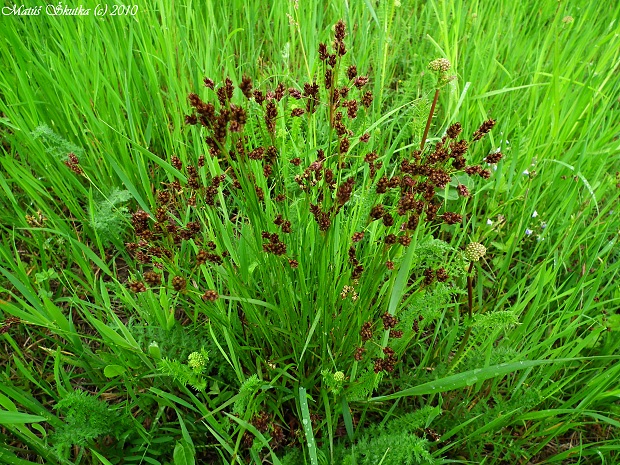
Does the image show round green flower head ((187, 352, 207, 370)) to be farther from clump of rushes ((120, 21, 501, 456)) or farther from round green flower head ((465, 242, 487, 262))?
round green flower head ((465, 242, 487, 262))

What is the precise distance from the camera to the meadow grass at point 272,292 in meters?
1.48

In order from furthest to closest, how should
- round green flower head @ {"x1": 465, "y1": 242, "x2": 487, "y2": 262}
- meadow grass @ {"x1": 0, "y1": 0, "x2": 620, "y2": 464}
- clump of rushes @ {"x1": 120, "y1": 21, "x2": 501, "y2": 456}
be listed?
meadow grass @ {"x1": 0, "y1": 0, "x2": 620, "y2": 464} < round green flower head @ {"x1": 465, "y1": 242, "x2": 487, "y2": 262} < clump of rushes @ {"x1": 120, "y1": 21, "x2": 501, "y2": 456}

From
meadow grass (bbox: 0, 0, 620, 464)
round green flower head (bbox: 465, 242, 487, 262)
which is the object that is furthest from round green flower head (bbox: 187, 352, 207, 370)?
round green flower head (bbox: 465, 242, 487, 262)

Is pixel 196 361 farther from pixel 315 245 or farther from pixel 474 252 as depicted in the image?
pixel 474 252

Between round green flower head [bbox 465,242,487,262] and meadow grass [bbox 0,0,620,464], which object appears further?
meadow grass [bbox 0,0,620,464]

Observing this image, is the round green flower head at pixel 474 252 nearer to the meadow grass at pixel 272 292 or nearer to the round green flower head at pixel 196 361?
the meadow grass at pixel 272 292

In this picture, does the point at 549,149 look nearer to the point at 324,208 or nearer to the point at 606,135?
the point at 606,135

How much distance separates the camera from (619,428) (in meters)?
1.67

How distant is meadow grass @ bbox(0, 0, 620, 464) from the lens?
1479mm

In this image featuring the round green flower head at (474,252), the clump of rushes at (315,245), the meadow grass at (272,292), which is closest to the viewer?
the clump of rushes at (315,245)

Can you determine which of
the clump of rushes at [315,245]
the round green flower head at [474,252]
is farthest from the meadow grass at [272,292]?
the round green flower head at [474,252]

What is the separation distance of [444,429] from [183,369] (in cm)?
96

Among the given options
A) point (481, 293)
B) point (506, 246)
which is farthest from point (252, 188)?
point (506, 246)

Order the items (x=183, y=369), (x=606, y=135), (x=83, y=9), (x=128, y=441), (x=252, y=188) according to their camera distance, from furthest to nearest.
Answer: (x=606, y=135) → (x=83, y=9) → (x=128, y=441) → (x=183, y=369) → (x=252, y=188)
